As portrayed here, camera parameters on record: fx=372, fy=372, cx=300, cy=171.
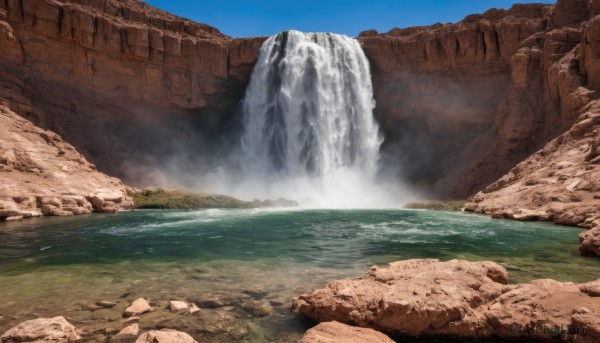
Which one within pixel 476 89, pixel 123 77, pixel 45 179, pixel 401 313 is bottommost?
pixel 401 313

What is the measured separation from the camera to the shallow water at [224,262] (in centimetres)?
507

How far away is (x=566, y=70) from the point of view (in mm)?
25594

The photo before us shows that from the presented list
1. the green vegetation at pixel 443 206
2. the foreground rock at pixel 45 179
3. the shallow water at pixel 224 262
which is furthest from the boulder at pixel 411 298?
the green vegetation at pixel 443 206

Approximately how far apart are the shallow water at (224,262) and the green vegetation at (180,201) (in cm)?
1135

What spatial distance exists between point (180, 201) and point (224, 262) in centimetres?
1992

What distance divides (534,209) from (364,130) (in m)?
20.2

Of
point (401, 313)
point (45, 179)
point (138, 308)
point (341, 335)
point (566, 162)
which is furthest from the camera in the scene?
point (45, 179)

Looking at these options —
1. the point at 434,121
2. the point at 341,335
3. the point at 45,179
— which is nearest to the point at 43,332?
the point at 341,335

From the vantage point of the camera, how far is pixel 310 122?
34.6 metres

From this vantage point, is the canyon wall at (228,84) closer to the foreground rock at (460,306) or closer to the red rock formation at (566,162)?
the red rock formation at (566,162)

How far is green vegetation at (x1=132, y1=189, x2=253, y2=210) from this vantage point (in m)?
26.4

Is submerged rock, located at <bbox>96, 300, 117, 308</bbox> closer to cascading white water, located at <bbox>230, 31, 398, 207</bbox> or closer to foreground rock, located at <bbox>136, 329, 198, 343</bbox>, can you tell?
foreground rock, located at <bbox>136, 329, 198, 343</bbox>

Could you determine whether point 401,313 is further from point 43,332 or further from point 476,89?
point 476,89

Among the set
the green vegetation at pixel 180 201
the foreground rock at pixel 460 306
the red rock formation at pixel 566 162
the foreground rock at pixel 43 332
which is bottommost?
the foreground rock at pixel 43 332
